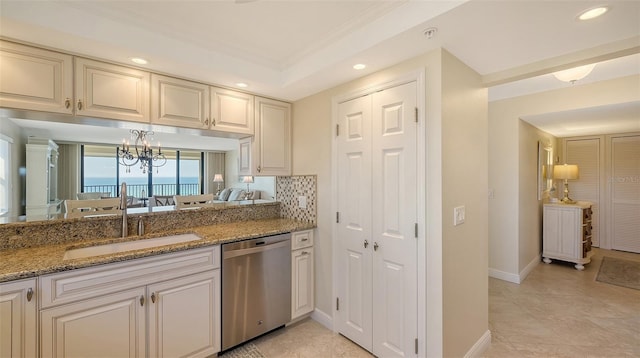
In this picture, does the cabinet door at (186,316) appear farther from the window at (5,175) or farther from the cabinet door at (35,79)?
the window at (5,175)

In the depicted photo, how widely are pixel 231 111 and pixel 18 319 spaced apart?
1.89 m

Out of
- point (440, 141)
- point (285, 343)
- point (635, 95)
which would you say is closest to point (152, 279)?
point (285, 343)

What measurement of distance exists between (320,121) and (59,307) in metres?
2.22

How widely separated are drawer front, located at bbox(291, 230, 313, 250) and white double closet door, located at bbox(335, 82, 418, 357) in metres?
0.34

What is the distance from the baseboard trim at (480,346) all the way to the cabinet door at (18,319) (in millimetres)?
2657

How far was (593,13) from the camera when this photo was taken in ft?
4.47

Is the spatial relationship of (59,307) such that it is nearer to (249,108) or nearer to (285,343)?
(285,343)

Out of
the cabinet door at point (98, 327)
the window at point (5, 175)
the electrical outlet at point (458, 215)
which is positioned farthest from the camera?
the window at point (5, 175)

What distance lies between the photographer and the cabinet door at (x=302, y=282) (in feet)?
8.16

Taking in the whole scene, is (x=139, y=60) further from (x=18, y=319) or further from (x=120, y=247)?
(x=18, y=319)

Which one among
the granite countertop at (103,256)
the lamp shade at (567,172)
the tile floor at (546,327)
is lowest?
the tile floor at (546,327)

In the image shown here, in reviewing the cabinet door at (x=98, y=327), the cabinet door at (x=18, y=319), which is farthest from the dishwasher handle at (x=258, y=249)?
the cabinet door at (x=18, y=319)

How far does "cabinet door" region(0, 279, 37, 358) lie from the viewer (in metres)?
1.31

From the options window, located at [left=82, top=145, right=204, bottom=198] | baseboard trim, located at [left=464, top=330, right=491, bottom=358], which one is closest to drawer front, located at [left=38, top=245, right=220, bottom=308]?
baseboard trim, located at [left=464, top=330, right=491, bottom=358]
